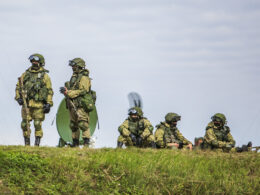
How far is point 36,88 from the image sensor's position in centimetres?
1686

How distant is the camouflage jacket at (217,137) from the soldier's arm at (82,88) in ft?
12.9

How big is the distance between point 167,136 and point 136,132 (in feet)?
3.10

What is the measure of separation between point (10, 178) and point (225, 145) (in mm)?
8023

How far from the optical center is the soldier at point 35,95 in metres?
16.9

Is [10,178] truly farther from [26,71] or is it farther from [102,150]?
[26,71]

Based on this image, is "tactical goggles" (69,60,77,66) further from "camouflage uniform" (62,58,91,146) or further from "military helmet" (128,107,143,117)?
"military helmet" (128,107,143,117)

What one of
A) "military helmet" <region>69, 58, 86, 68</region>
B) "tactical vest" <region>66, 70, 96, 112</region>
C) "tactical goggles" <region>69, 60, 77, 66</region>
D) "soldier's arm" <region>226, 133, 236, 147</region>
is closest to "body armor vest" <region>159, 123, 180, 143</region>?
"soldier's arm" <region>226, 133, 236, 147</region>

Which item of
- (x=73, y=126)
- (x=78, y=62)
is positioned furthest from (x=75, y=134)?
(x=78, y=62)

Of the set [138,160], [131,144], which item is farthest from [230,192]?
[131,144]

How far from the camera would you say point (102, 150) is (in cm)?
1476

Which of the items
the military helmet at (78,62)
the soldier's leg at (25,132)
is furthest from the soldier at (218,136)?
the soldier's leg at (25,132)

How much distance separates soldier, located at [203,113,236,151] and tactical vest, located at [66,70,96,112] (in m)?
3.70

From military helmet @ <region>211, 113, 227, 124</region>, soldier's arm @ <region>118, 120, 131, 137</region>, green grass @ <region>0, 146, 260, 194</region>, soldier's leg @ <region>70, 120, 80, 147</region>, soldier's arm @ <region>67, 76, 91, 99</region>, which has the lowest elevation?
green grass @ <region>0, 146, 260, 194</region>

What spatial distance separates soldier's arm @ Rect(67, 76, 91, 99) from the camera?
16.7 meters
